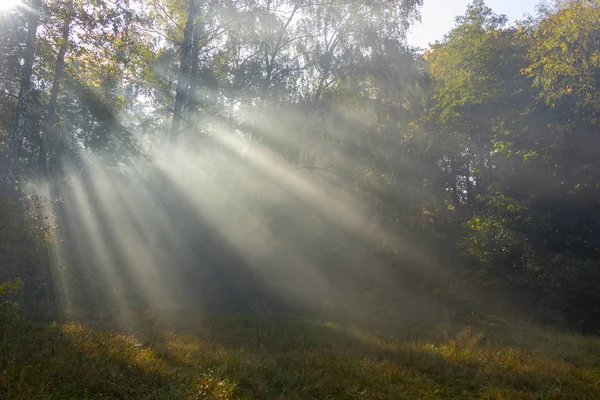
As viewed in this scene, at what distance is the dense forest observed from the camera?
14.6 m

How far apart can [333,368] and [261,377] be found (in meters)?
1.54

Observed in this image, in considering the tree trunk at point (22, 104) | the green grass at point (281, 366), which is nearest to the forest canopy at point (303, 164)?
the tree trunk at point (22, 104)

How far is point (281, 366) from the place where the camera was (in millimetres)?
7762

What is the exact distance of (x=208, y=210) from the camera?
61.7 ft

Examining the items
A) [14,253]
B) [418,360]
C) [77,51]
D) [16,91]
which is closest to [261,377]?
[418,360]

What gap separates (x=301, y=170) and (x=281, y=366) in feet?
46.2

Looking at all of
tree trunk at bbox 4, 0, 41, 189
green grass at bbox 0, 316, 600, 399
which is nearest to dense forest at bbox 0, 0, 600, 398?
tree trunk at bbox 4, 0, 41, 189

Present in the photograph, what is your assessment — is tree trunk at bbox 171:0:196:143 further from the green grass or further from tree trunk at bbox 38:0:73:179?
the green grass

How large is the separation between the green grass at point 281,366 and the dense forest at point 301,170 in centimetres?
258

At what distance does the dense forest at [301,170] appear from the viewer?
47.9ft

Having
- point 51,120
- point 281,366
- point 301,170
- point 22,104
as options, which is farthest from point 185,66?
point 281,366

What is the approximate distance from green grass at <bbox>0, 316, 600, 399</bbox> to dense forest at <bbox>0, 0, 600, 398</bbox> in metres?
2.58

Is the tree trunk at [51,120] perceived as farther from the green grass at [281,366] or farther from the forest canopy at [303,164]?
the green grass at [281,366]

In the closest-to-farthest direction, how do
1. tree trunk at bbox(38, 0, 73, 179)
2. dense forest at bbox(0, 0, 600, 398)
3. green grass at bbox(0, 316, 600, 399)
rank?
green grass at bbox(0, 316, 600, 399) → dense forest at bbox(0, 0, 600, 398) → tree trunk at bbox(38, 0, 73, 179)
